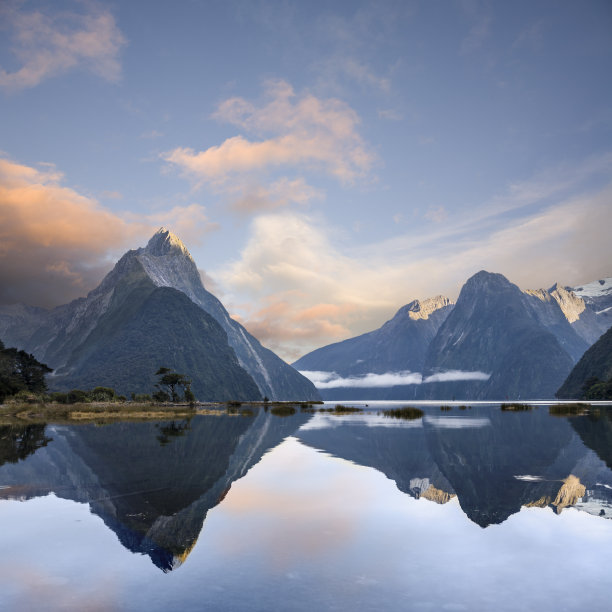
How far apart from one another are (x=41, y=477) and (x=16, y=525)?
39.1 feet

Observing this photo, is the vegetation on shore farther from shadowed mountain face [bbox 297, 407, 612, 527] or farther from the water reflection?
the water reflection

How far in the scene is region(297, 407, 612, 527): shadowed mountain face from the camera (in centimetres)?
2147

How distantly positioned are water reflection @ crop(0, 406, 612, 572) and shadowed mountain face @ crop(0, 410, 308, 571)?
7 centimetres

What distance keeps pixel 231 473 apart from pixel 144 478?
5.03 meters

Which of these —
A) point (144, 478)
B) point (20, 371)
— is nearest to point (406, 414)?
point (144, 478)

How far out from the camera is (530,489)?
2375 cm

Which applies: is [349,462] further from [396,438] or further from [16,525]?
[16,525]

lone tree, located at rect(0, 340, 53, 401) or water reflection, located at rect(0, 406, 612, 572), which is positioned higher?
lone tree, located at rect(0, 340, 53, 401)

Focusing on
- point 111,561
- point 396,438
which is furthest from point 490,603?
point 396,438

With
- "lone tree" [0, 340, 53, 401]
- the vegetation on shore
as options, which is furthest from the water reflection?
"lone tree" [0, 340, 53, 401]

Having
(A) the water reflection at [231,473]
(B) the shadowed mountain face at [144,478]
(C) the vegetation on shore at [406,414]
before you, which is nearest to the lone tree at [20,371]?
(A) the water reflection at [231,473]

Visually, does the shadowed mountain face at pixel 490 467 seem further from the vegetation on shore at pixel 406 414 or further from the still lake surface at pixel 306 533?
the vegetation on shore at pixel 406 414

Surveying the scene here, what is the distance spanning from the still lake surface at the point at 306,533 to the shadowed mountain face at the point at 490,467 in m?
0.17

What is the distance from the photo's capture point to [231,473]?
29.9m
